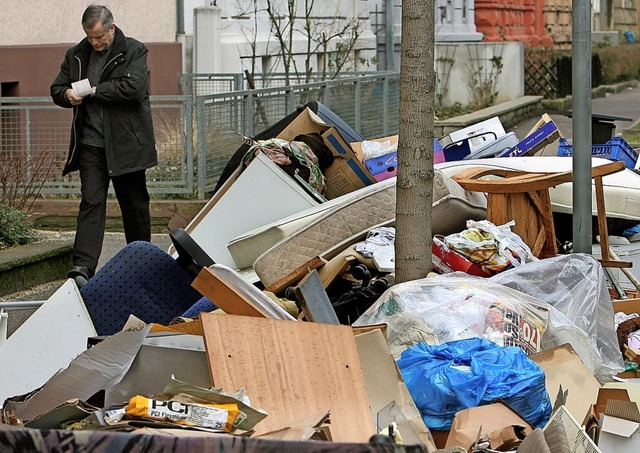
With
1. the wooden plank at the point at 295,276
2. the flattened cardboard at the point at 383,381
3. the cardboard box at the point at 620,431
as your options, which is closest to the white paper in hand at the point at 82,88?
the wooden plank at the point at 295,276

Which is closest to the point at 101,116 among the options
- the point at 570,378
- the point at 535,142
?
the point at 535,142

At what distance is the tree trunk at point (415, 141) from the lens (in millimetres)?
4789

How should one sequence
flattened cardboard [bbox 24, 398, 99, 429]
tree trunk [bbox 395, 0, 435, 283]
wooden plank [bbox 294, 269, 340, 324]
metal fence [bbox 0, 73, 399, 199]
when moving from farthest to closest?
metal fence [bbox 0, 73, 399, 199]
tree trunk [bbox 395, 0, 435, 283]
wooden plank [bbox 294, 269, 340, 324]
flattened cardboard [bbox 24, 398, 99, 429]

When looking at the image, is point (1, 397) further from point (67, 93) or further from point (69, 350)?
point (67, 93)

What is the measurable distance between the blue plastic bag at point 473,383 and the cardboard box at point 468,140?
4208 mm

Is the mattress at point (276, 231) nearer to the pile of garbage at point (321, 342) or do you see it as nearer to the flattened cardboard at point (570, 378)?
the pile of garbage at point (321, 342)

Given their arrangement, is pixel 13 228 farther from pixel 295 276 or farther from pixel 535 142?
pixel 295 276

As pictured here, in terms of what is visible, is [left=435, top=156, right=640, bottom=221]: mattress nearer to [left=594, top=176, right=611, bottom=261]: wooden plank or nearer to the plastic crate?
[left=594, top=176, right=611, bottom=261]: wooden plank

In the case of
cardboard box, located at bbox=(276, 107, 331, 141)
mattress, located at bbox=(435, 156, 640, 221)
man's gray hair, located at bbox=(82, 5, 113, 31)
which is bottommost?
mattress, located at bbox=(435, 156, 640, 221)

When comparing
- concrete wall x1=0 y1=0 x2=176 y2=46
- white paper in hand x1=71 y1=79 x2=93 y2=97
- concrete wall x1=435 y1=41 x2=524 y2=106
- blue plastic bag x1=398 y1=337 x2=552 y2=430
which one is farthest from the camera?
concrete wall x1=435 y1=41 x2=524 y2=106

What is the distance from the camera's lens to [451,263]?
17.5 feet

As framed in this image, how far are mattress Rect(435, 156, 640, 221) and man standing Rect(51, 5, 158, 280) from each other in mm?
1906

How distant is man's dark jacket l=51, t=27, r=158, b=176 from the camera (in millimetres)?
7133

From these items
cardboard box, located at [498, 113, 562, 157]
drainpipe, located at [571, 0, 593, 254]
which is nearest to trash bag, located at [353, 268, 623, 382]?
drainpipe, located at [571, 0, 593, 254]
